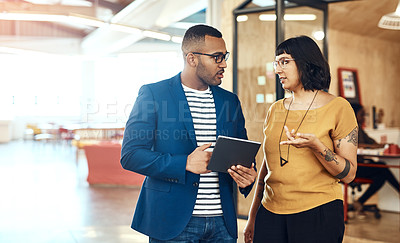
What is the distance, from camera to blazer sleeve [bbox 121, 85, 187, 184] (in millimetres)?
1867

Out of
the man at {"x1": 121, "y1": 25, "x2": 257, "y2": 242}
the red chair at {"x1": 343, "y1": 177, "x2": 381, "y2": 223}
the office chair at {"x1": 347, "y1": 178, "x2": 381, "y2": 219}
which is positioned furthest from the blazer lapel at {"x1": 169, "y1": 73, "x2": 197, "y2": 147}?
the office chair at {"x1": 347, "y1": 178, "x2": 381, "y2": 219}

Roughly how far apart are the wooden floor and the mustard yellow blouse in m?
3.04

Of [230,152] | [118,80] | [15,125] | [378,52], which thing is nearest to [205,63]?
[230,152]

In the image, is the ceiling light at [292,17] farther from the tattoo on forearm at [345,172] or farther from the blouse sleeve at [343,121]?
the tattoo on forearm at [345,172]

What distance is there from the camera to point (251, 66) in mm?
5551

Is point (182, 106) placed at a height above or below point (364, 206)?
above

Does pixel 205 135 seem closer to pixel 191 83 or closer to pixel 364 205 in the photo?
pixel 191 83

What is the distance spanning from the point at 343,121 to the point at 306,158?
22 centimetres

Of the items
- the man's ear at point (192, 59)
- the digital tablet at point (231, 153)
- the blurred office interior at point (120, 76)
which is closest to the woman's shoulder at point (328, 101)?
the digital tablet at point (231, 153)

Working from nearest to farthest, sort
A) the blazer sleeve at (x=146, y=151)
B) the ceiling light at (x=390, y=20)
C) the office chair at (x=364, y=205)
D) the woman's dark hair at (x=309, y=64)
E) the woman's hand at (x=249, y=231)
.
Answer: the blazer sleeve at (x=146, y=151), the woman's dark hair at (x=309, y=64), the woman's hand at (x=249, y=231), the ceiling light at (x=390, y=20), the office chair at (x=364, y=205)

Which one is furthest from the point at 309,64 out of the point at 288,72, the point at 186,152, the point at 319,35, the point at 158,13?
the point at 158,13

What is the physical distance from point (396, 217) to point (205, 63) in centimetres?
484

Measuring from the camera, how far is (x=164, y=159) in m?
1.88

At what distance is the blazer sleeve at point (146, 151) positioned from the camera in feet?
6.13
